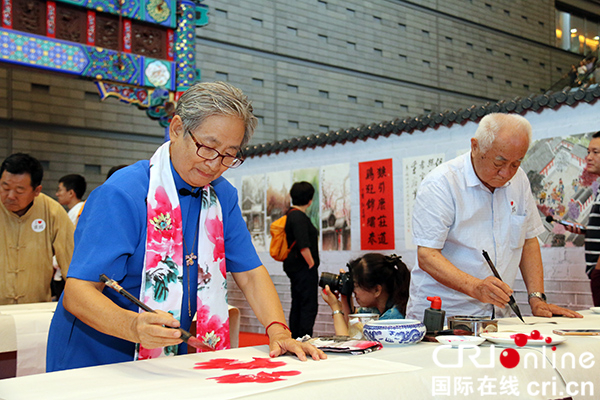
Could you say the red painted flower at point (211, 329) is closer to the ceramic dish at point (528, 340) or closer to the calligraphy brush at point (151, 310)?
the calligraphy brush at point (151, 310)

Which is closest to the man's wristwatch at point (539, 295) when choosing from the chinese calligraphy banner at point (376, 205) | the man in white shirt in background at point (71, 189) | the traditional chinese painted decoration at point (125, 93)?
the chinese calligraphy banner at point (376, 205)

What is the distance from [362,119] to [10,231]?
25.6 ft

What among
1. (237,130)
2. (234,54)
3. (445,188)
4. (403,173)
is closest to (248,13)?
(234,54)

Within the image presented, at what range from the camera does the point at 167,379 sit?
1.31 m

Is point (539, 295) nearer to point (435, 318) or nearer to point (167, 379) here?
point (435, 318)

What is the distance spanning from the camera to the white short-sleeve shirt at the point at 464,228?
2.34 meters

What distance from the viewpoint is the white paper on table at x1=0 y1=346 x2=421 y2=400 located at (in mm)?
1165

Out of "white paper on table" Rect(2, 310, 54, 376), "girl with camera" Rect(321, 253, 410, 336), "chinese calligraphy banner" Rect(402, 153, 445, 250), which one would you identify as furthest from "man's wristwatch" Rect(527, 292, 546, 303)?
"chinese calligraphy banner" Rect(402, 153, 445, 250)

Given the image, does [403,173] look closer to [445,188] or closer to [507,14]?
[445,188]

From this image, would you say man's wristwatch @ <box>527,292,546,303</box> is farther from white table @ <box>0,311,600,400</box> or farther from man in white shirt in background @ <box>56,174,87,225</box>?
man in white shirt in background @ <box>56,174,87,225</box>

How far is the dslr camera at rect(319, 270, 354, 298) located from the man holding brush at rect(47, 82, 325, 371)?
83cm

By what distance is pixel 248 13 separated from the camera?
359 inches

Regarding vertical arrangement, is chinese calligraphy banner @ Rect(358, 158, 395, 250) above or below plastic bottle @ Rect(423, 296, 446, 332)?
above

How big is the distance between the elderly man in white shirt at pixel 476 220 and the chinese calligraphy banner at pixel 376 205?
3051 millimetres
